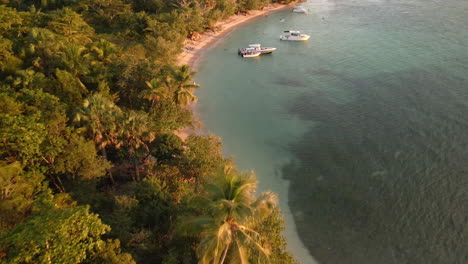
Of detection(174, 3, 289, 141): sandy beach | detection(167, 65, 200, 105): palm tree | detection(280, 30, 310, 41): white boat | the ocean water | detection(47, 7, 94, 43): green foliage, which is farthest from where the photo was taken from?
detection(280, 30, 310, 41): white boat

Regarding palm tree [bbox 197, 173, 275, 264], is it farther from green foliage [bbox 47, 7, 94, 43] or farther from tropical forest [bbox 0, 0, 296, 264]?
green foliage [bbox 47, 7, 94, 43]

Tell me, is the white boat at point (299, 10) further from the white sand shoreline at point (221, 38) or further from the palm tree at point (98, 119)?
the palm tree at point (98, 119)

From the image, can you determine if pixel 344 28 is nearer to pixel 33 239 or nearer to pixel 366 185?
pixel 366 185

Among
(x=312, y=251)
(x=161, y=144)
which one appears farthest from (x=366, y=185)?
(x=161, y=144)

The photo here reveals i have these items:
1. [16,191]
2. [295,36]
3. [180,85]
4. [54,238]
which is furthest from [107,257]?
[295,36]

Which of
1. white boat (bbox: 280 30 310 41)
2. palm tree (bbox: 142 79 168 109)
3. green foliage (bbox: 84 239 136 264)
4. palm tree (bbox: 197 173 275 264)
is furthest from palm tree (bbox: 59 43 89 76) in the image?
white boat (bbox: 280 30 310 41)

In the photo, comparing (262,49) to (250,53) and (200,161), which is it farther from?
(200,161)

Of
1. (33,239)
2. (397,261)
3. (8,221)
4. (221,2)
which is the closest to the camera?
(33,239)
